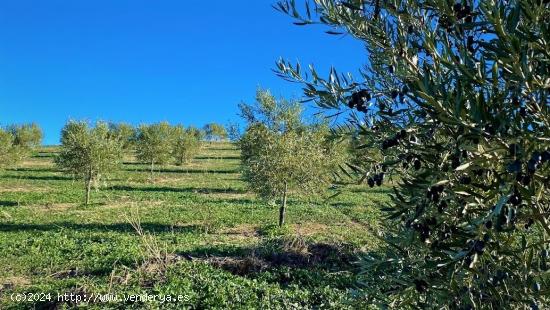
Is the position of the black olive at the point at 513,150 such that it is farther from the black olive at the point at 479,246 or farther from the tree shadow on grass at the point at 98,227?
the tree shadow on grass at the point at 98,227

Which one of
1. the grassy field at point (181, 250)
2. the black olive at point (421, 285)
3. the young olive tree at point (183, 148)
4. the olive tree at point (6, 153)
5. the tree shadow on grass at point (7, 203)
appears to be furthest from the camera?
the young olive tree at point (183, 148)

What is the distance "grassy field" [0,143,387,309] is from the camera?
915cm

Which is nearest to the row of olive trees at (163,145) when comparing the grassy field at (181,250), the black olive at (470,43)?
the grassy field at (181,250)

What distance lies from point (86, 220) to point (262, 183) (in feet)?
28.8

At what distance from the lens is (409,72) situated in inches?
99.0

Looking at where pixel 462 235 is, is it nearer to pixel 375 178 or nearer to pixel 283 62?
pixel 375 178

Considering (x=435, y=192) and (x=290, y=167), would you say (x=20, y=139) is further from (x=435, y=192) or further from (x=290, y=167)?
(x=435, y=192)

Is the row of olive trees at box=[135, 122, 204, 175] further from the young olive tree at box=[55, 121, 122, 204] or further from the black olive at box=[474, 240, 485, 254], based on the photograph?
the black olive at box=[474, 240, 485, 254]

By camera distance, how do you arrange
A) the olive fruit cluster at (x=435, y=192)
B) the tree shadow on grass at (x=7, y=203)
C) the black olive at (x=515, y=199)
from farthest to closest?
1. the tree shadow on grass at (x=7, y=203)
2. the olive fruit cluster at (x=435, y=192)
3. the black olive at (x=515, y=199)

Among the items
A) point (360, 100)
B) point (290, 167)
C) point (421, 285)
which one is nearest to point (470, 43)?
point (360, 100)

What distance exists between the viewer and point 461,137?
1.93m

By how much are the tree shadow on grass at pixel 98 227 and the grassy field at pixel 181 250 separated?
4cm

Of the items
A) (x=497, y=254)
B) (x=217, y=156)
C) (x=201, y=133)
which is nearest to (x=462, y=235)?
(x=497, y=254)

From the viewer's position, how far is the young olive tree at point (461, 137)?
1904 mm
